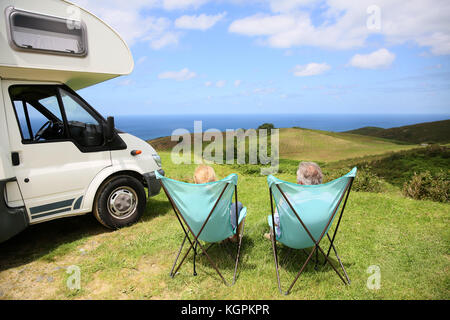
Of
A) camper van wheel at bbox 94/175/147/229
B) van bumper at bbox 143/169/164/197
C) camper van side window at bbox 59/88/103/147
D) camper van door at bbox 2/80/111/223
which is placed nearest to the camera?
camper van door at bbox 2/80/111/223

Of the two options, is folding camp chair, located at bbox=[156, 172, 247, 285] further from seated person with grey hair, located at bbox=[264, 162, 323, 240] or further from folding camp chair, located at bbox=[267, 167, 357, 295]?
seated person with grey hair, located at bbox=[264, 162, 323, 240]

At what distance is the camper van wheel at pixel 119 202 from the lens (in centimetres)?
487

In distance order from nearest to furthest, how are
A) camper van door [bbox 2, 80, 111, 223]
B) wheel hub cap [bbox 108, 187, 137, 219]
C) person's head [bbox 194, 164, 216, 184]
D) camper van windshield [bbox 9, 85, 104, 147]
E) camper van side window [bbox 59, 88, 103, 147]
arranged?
person's head [bbox 194, 164, 216, 184] → camper van door [bbox 2, 80, 111, 223] → camper van windshield [bbox 9, 85, 104, 147] → camper van side window [bbox 59, 88, 103, 147] → wheel hub cap [bbox 108, 187, 137, 219]

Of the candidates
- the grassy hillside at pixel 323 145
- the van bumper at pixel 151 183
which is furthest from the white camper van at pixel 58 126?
the grassy hillside at pixel 323 145

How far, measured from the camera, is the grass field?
329cm

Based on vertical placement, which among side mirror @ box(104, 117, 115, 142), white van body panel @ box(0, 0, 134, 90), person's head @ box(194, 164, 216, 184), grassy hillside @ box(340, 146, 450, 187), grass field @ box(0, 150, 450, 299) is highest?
white van body panel @ box(0, 0, 134, 90)

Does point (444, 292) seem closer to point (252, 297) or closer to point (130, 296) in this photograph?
point (252, 297)

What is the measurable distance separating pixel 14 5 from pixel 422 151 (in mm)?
12959

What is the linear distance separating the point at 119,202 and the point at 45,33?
2.90 meters

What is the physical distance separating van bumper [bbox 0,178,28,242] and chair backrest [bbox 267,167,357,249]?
3.64 m

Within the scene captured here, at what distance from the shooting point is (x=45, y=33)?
3990 mm

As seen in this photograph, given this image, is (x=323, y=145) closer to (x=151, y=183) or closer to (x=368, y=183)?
(x=368, y=183)

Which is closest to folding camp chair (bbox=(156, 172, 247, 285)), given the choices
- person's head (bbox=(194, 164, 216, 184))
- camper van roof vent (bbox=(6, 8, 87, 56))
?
person's head (bbox=(194, 164, 216, 184))

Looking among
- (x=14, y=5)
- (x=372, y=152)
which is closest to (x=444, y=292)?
(x=14, y=5)
